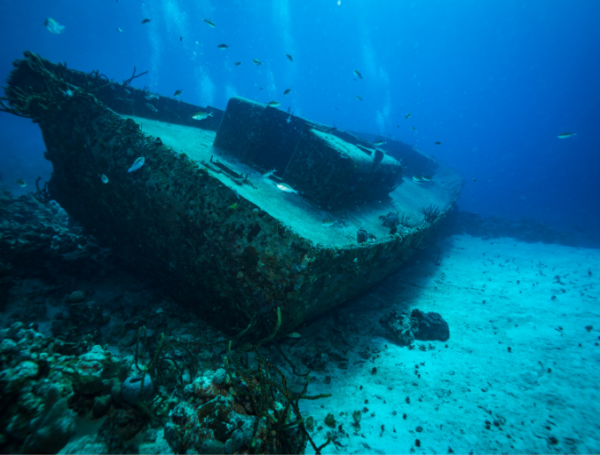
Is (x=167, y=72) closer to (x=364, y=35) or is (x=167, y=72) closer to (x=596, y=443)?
(x=596, y=443)

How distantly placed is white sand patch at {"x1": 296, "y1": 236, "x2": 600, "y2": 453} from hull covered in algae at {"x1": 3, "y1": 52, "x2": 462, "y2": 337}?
884 mm

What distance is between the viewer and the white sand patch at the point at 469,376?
2.52 m

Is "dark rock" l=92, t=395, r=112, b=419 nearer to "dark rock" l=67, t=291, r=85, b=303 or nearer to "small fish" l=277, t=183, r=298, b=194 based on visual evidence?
"dark rock" l=67, t=291, r=85, b=303

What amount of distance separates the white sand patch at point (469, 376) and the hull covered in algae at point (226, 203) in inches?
34.8

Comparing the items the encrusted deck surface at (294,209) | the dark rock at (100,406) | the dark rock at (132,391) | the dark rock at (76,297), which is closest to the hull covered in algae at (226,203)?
the encrusted deck surface at (294,209)

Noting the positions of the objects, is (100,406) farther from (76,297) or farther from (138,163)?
(138,163)

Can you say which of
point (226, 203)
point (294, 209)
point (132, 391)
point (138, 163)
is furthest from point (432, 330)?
point (138, 163)

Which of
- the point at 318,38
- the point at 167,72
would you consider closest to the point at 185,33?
the point at 167,72

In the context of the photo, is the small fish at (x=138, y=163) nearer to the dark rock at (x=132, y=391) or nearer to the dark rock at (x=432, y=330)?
the dark rock at (x=132, y=391)

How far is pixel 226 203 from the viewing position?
114 inches

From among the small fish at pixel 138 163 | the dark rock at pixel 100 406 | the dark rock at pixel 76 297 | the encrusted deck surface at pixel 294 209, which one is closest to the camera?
the dark rock at pixel 100 406

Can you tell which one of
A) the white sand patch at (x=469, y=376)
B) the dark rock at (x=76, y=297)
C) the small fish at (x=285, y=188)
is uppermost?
the small fish at (x=285, y=188)

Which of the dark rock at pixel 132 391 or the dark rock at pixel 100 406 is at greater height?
the dark rock at pixel 132 391

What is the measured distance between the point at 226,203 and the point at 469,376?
4052mm
